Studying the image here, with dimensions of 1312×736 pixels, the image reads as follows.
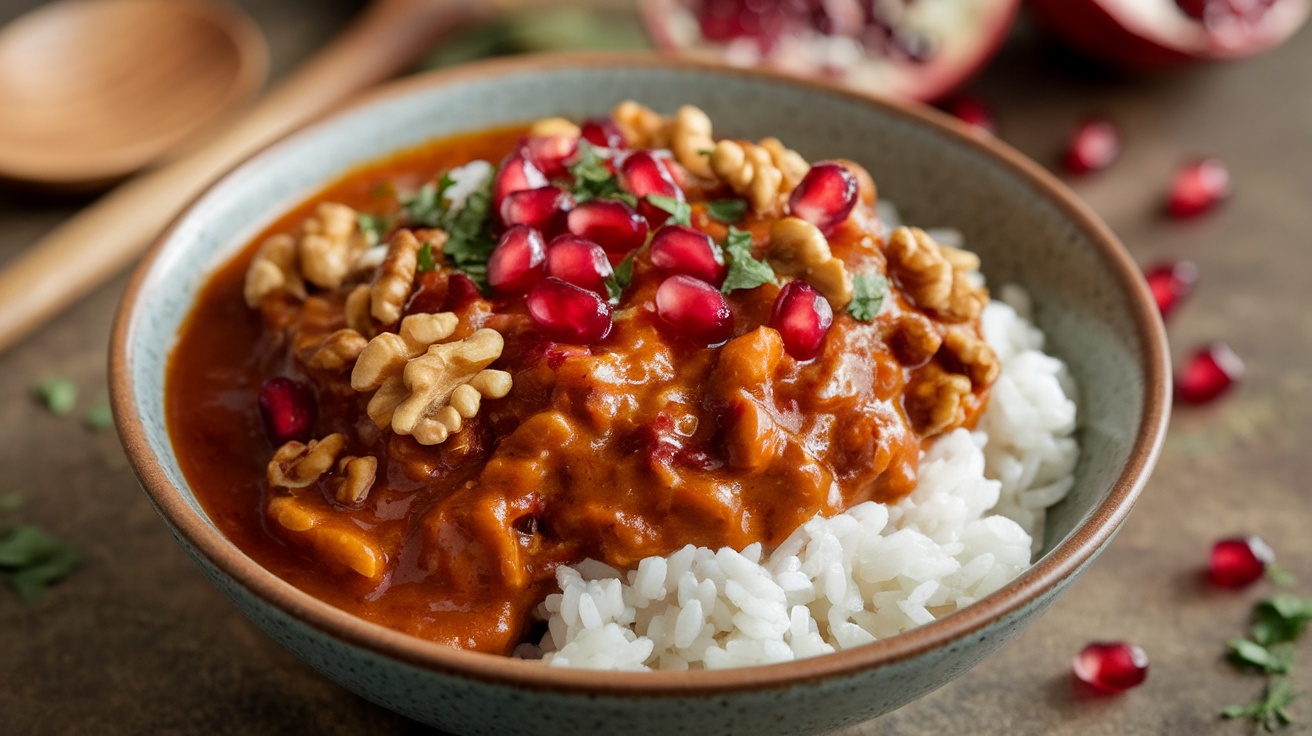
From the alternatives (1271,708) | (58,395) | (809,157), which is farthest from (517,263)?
(1271,708)

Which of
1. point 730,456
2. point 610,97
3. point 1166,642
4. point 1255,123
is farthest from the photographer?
point 1255,123

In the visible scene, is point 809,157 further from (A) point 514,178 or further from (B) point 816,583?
(B) point 816,583

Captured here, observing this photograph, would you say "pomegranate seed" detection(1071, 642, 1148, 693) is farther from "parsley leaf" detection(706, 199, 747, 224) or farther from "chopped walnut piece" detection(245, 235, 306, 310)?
"chopped walnut piece" detection(245, 235, 306, 310)

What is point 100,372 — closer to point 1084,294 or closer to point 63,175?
point 63,175

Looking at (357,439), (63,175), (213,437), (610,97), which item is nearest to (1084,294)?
(610,97)

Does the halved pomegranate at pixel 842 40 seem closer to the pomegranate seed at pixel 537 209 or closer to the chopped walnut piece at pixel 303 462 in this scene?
the pomegranate seed at pixel 537 209

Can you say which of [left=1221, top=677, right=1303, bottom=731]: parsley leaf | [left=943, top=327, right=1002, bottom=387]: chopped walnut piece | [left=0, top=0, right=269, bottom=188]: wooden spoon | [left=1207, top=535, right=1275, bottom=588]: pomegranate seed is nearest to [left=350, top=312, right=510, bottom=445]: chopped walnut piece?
[left=943, top=327, right=1002, bottom=387]: chopped walnut piece

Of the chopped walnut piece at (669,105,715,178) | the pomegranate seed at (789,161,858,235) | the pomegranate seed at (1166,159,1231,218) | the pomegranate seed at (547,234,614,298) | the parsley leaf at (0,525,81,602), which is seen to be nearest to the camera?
the pomegranate seed at (547,234,614,298)
